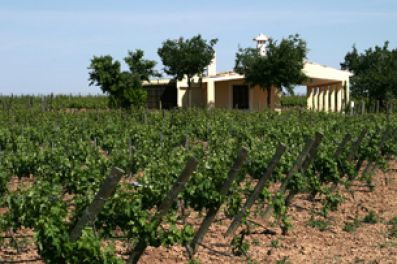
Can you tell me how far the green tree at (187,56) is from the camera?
4491cm

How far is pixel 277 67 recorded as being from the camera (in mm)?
41625

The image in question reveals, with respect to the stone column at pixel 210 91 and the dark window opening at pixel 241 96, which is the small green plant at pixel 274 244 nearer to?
the stone column at pixel 210 91

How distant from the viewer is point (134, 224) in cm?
645

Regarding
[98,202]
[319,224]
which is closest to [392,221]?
[319,224]

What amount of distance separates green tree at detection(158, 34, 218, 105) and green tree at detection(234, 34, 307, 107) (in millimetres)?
3506

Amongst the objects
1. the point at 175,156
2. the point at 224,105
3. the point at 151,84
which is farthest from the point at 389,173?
the point at 151,84

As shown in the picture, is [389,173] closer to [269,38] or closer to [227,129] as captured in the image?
[227,129]

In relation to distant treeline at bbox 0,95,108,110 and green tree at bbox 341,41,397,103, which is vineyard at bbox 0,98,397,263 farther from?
green tree at bbox 341,41,397,103

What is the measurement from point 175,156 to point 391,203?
15.0ft

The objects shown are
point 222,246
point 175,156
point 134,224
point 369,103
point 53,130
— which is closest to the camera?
point 134,224

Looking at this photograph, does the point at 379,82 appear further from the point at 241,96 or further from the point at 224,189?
the point at 224,189

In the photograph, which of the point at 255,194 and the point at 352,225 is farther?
the point at 352,225

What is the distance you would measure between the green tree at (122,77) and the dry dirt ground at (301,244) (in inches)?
1214

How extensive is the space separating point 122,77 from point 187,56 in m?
4.66
